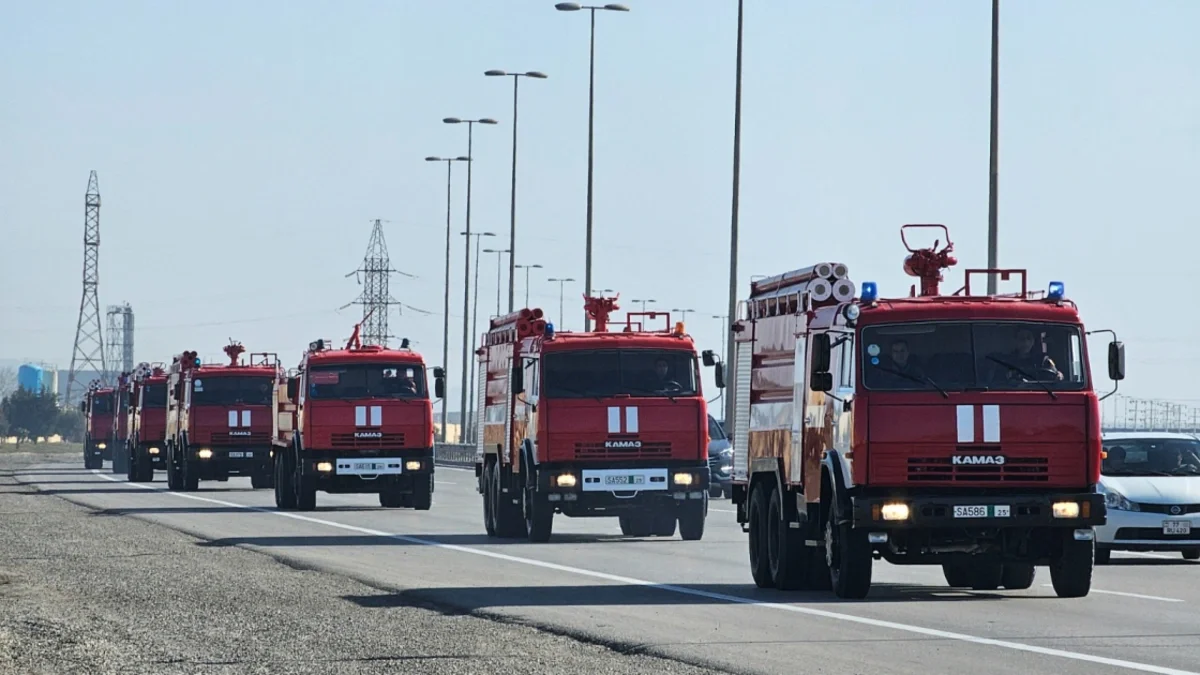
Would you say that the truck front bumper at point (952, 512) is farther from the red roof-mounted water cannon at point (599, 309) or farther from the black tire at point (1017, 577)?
the red roof-mounted water cannon at point (599, 309)

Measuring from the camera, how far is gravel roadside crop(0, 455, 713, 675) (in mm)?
14352

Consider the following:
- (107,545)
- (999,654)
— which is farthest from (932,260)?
(107,545)

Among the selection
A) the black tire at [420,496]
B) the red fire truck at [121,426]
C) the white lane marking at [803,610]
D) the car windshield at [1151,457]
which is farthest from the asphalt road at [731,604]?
the red fire truck at [121,426]

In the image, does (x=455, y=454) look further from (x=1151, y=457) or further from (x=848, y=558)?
(x=848, y=558)

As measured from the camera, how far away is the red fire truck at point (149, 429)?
61.7m

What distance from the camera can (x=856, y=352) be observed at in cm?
1916

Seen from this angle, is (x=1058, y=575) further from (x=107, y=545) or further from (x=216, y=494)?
(x=216, y=494)

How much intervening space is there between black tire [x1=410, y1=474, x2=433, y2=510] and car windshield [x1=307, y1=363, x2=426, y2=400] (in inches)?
58.9

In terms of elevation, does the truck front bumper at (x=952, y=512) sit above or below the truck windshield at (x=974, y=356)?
below

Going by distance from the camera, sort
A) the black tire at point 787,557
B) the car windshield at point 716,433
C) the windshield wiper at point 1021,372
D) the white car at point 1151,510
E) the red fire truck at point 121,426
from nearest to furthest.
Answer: the windshield wiper at point 1021,372 → the black tire at point 787,557 → the white car at point 1151,510 → the car windshield at point 716,433 → the red fire truck at point 121,426

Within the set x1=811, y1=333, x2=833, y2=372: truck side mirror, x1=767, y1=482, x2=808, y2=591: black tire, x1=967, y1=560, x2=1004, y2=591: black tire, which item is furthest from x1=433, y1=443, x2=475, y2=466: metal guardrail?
x1=811, y1=333, x2=833, y2=372: truck side mirror

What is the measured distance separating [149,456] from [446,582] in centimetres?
4124

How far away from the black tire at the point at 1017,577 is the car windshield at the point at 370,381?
19.8m

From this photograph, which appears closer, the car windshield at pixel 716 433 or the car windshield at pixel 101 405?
the car windshield at pixel 716 433
